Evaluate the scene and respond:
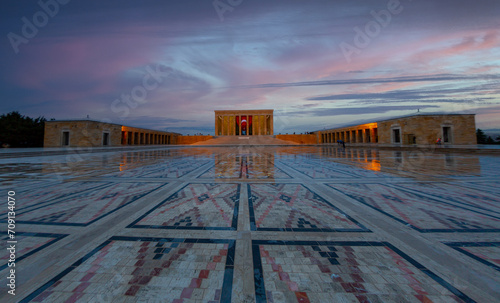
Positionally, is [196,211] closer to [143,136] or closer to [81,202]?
[81,202]

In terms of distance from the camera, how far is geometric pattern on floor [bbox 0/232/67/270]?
6.15 feet

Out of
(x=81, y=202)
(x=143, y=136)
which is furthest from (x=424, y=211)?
(x=143, y=136)

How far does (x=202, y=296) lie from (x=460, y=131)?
3371 cm

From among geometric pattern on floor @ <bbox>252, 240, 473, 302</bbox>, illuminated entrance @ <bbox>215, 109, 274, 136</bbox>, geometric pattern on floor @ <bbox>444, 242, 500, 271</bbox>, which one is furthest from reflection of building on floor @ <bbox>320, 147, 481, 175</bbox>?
illuminated entrance @ <bbox>215, 109, 274, 136</bbox>

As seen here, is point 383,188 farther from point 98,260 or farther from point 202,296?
point 98,260

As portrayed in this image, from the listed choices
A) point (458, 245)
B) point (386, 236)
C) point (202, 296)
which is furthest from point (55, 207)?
point (458, 245)

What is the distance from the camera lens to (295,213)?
2963 mm

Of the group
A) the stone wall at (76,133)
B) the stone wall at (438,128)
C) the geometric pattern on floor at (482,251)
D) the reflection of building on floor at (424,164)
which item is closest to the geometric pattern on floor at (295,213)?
the geometric pattern on floor at (482,251)

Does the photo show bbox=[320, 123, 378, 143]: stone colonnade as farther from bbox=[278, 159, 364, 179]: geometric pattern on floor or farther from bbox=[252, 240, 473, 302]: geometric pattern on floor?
bbox=[252, 240, 473, 302]: geometric pattern on floor

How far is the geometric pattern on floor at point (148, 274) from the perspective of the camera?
1413 mm

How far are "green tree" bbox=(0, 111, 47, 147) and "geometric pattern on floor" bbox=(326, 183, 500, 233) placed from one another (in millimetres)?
37805

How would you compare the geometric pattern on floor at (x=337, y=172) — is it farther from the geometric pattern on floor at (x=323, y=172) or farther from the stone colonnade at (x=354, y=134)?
the stone colonnade at (x=354, y=134)

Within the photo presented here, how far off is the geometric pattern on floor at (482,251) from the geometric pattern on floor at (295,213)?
2.80 ft

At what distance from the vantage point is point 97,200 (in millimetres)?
3545
